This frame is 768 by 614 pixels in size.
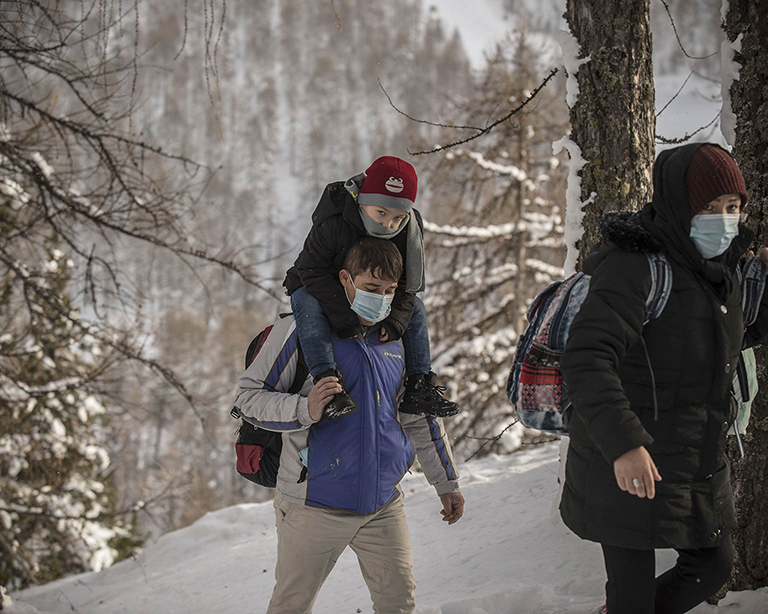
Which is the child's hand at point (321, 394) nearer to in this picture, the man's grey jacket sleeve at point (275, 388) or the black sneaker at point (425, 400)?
the man's grey jacket sleeve at point (275, 388)

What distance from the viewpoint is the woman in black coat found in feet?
6.13

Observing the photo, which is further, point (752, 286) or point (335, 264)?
point (335, 264)

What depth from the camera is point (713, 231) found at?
1.90 m

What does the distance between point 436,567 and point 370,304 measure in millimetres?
2437

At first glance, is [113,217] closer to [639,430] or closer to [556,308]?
[556,308]

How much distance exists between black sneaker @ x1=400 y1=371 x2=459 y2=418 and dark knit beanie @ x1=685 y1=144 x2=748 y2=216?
107cm

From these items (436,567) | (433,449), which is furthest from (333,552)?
(436,567)

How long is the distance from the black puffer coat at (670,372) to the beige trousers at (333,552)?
0.71 metres

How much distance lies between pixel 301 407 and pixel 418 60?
4415 inches

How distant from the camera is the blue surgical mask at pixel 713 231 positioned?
1896mm

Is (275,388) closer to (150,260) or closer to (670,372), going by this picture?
(670,372)

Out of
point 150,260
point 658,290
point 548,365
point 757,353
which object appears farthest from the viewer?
point 150,260

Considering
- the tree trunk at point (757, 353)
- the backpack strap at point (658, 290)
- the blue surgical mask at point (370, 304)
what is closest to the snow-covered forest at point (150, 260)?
the tree trunk at point (757, 353)

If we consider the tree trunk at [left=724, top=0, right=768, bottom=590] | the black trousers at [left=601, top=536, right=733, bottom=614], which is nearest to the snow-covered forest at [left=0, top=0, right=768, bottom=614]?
the tree trunk at [left=724, top=0, right=768, bottom=590]
